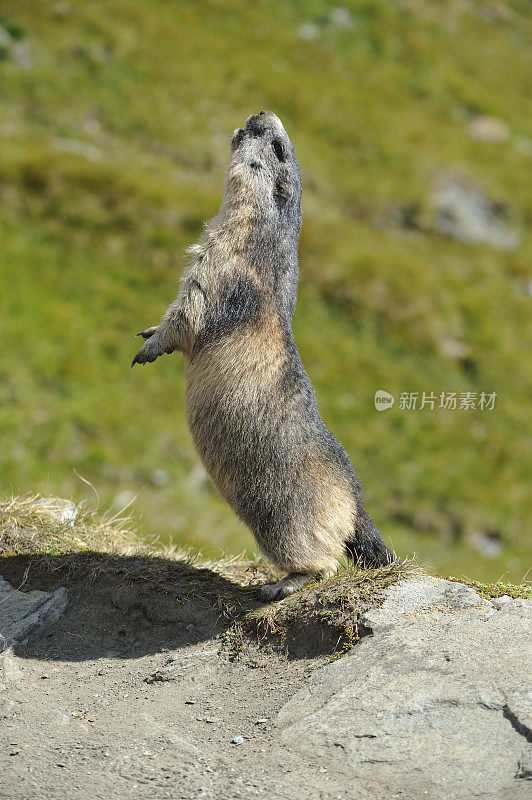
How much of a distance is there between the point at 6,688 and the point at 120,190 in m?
14.9

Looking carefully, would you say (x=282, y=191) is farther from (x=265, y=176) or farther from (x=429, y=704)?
(x=429, y=704)

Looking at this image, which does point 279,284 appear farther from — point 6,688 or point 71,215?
point 71,215

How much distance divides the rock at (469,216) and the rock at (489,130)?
3975 millimetres

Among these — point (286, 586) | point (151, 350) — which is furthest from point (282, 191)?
point (286, 586)

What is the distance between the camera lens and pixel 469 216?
23391mm

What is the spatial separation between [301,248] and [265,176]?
39.9 ft

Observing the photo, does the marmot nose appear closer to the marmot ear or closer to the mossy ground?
the marmot ear

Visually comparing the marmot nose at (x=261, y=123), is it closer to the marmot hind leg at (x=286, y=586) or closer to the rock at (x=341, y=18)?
the marmot hind leg at (x=286, y=586)

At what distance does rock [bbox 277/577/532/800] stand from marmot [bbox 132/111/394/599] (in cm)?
94

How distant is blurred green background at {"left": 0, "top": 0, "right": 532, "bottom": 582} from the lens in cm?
Answer: 1508

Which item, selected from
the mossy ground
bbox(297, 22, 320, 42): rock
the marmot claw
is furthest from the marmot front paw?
bbox(297, 22, 320, 42): rock

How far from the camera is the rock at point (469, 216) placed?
75.5 feet

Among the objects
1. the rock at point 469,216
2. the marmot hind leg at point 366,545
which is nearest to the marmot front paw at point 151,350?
the marmot hind leg at point 366,545

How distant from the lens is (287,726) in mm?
5520
